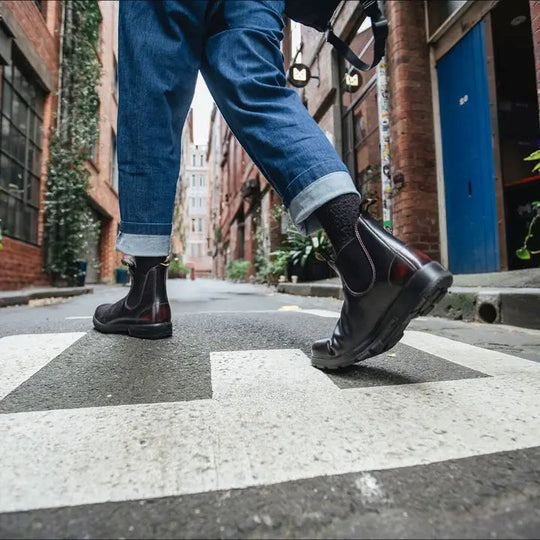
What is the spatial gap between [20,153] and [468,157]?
5.81 m

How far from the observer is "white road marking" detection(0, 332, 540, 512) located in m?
0.43

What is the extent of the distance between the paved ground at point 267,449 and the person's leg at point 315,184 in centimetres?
13

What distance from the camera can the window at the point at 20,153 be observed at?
502 centimetres

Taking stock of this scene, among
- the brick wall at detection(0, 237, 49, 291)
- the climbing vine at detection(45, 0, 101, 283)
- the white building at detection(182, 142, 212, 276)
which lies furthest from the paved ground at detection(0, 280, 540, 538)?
the white building at detection(182, 142, 212, 276)

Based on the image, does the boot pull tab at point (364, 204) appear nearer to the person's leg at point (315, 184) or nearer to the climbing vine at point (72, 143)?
the person's leg at point (315, 184)

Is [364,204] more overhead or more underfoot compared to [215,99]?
more underfoot

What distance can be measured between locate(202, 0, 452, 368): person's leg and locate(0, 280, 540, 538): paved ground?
0.13 m

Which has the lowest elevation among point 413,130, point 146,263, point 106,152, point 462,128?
point 146,263

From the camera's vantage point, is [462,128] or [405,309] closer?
[405,309]

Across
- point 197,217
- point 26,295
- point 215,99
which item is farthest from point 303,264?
point 197,217

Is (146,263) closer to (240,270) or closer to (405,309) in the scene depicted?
(405,309)

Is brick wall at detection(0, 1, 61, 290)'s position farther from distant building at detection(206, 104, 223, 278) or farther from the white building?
the white building

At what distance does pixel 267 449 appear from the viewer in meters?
0.50

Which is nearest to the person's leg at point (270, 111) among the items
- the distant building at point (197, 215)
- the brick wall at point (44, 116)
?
the brick wall at point (44, 116)
